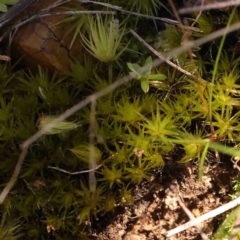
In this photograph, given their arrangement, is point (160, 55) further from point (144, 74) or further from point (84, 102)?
point (84, 102)

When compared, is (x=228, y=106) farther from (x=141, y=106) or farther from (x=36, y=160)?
(x=36, y=160)

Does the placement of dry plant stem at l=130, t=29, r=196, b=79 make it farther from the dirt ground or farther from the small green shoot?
the dirt ground

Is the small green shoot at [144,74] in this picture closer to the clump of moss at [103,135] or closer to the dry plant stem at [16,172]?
the clump of moss at [103,135]

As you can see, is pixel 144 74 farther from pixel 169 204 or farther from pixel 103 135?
pixel 169 204

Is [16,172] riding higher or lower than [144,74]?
lower

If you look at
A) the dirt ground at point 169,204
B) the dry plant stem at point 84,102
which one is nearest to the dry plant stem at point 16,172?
the dry plant stem at point 84,102

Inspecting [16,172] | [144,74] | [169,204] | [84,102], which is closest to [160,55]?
[144,74]

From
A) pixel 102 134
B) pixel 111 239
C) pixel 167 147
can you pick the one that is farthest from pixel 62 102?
pixel 111 239

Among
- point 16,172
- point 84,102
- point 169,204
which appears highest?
point 84,102
